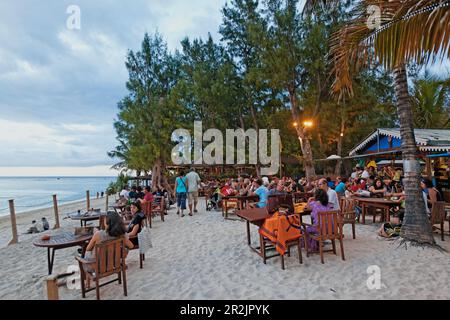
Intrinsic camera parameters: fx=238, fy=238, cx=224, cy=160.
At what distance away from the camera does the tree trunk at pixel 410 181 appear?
180 inches

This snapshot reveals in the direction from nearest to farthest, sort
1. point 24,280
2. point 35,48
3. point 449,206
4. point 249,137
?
1. point 24,280
2. point 449,206
3. point 35,48
4. point 249,137

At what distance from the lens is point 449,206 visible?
837 cm

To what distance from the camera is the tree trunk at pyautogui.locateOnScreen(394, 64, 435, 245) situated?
456 centimetres

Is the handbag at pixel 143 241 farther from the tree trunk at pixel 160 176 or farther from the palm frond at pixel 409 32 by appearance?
the tree trunk at pixel 160 176

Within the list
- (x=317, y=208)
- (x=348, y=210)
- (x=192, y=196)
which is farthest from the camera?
(x=192, y=196)

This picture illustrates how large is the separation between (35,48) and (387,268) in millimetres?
13085

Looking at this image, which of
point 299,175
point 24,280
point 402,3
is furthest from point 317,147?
point 24,280

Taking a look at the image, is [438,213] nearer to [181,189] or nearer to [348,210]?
[348,210]

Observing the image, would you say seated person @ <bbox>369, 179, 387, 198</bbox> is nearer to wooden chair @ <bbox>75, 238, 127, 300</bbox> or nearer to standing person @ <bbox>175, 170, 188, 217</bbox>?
standing person @ <bbox>175, 170, 188, 217</bbox>

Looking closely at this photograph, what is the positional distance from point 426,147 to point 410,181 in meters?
4.08

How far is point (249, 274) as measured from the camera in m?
3.74

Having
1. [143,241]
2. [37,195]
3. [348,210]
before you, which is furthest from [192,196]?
[37,195]
